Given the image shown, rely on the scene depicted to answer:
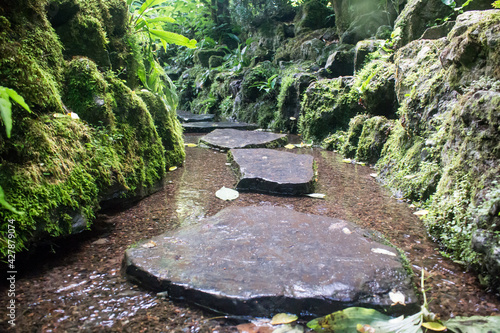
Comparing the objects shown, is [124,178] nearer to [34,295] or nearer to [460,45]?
[34,295]

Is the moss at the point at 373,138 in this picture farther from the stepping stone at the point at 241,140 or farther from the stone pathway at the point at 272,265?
the stone pathway at the point at 272,265

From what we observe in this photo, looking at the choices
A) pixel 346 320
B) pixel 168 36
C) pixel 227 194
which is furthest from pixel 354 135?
pixel 346 320

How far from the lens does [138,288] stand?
1.89 meters

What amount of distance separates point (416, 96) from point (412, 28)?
1834 millimetres

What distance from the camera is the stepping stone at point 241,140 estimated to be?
19.2 ft

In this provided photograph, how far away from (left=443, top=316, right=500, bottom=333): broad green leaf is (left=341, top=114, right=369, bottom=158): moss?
3868mm

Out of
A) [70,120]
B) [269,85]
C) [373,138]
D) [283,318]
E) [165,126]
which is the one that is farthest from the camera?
[269,85]

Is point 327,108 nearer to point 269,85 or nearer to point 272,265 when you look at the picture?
point 269,85

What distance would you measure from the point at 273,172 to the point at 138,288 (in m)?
2.34

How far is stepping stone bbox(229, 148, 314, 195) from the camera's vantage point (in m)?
3.65

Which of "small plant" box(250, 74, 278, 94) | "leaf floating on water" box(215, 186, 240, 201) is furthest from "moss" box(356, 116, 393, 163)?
"small plant" box(250, 74, 278, 94)

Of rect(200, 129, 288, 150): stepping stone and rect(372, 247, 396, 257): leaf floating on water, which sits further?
rect(200, 129, 288, 150): stepping stone

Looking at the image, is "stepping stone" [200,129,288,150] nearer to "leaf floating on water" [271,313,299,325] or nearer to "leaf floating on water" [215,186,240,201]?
"leaf floating on water" [215,186,240,201]

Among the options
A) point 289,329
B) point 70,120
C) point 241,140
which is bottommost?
point 289,329
